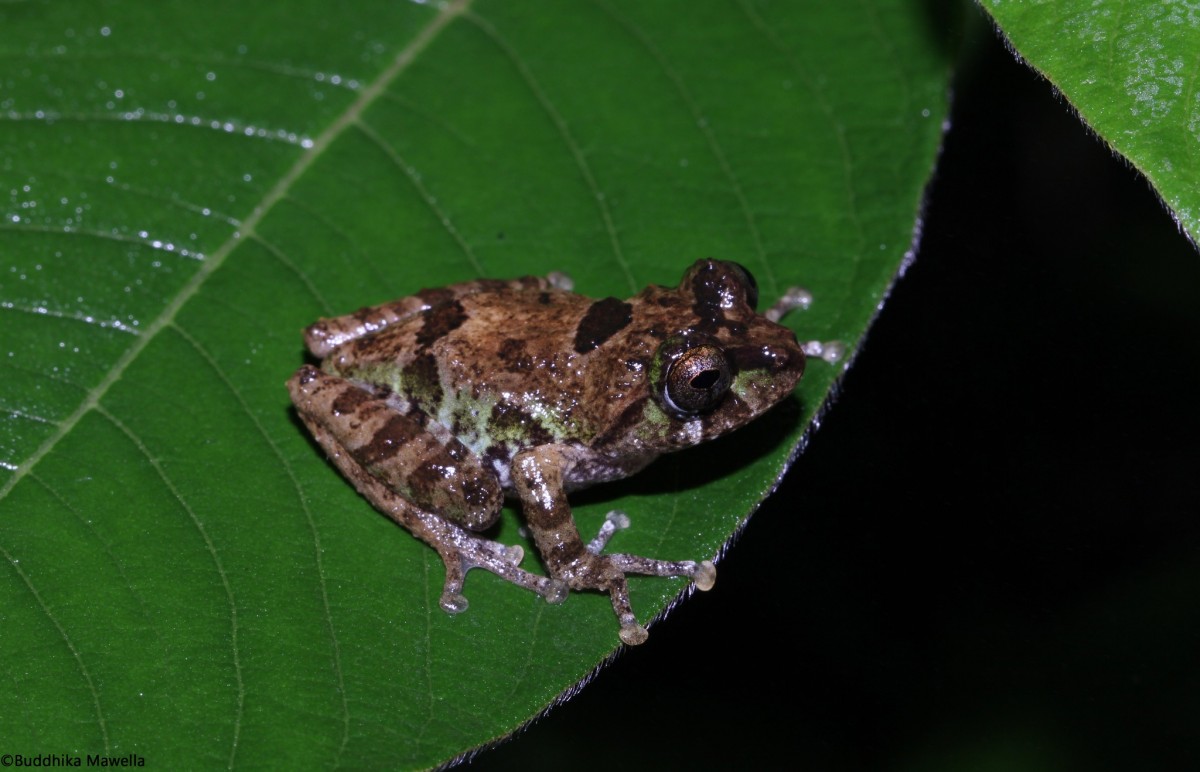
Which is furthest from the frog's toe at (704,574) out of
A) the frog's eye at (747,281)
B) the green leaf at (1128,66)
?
the green leaf at (1128,66)

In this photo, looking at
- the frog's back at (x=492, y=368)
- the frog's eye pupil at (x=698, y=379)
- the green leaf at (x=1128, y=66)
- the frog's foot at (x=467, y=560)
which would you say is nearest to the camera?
the green leaf at (x=1128, y=66)

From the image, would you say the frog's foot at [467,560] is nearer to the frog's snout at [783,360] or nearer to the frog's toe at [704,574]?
the frog's toe at [704,574]

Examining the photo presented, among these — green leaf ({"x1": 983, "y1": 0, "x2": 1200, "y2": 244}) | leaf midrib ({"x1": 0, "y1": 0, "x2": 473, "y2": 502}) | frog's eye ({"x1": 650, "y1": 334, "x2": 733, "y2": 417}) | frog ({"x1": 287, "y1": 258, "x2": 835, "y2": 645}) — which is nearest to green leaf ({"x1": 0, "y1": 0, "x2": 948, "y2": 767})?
leaf midrib ({"x1": 0, "y1": 0, "x2": 473, "y2": 502})

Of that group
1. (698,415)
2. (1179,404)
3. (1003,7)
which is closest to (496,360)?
(698,415)

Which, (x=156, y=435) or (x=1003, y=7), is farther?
(x=156, y=435)

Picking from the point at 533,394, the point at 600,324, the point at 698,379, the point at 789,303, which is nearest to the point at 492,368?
the point at 533,394

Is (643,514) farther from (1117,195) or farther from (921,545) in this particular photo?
(1117,195)

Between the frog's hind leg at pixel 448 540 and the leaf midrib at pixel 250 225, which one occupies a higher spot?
the leaf midrib at pixel 250 225
